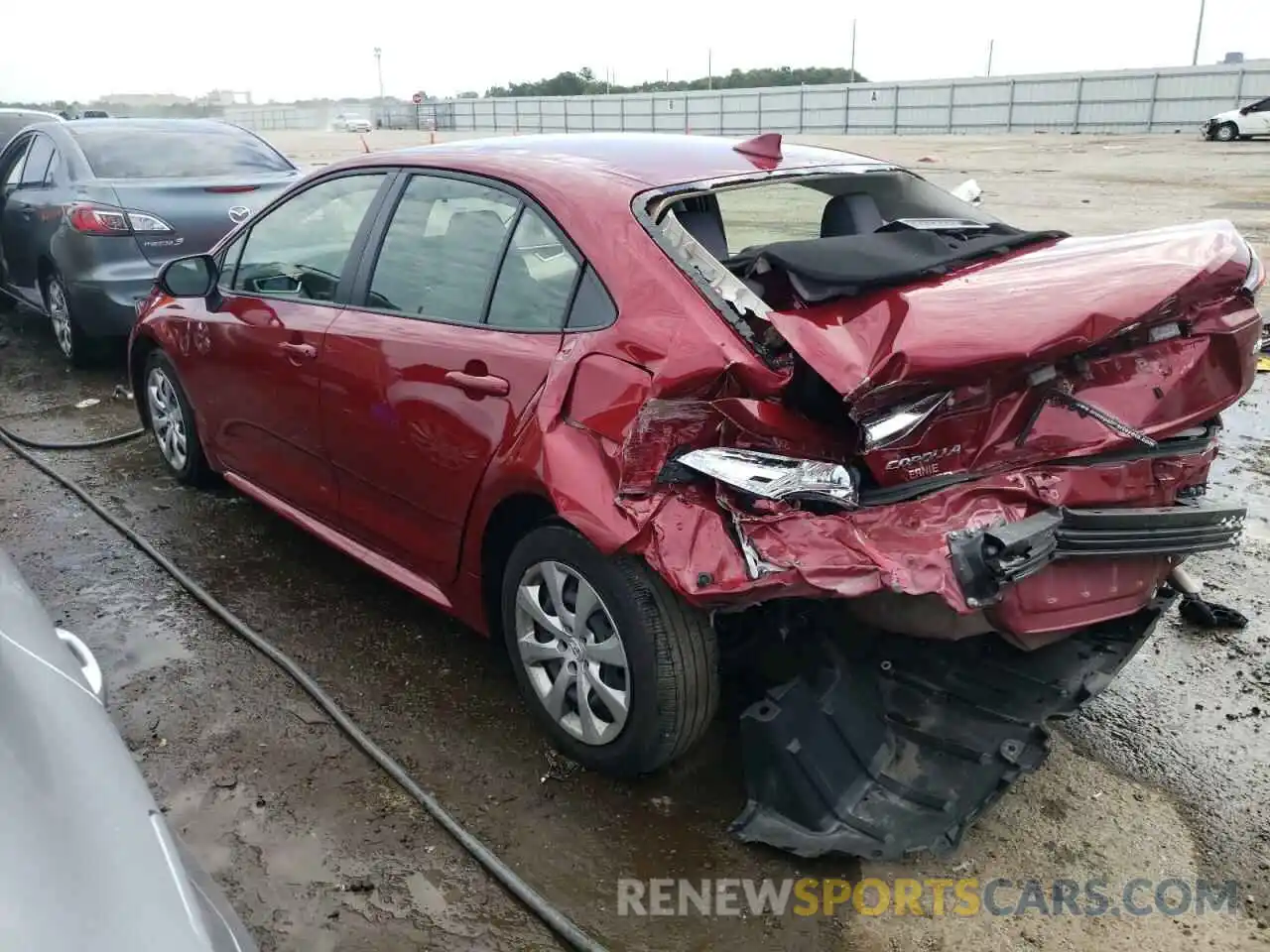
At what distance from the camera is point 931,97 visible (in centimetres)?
4350

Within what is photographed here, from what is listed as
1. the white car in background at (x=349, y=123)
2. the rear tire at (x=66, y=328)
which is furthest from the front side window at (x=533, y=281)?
the white car in background at (x=349, y=123)

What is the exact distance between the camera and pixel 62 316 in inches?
293

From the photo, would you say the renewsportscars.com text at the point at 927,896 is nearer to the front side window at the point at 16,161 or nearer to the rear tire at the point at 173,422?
the rear tire at the point at 173,422

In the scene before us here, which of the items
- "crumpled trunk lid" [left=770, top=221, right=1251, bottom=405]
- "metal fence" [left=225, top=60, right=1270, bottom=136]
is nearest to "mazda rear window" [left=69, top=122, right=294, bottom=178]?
"crumpled trunk lid" [left=770, top=221, right=1251, bottom=405]

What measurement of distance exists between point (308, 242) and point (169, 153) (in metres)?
4.37

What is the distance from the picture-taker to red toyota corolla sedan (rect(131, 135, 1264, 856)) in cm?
244

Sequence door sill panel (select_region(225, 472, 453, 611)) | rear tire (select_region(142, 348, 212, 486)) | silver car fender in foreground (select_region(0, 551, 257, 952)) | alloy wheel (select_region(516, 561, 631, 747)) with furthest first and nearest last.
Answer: rear tire (select_region(142, 348, 212, 486))
door sill panel (select_region(225, 472, 453, 611))
alloy wheel (select_region(516, 561, 631, 747))
silver car fender in foreground (select_region(0, 551, 257, 952))

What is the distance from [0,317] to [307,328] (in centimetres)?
785

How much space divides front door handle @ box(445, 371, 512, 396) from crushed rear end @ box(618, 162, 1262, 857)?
20.9 inches

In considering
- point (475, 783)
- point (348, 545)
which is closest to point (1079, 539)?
point (475, 783)

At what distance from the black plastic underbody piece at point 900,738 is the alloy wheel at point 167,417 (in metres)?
3.44

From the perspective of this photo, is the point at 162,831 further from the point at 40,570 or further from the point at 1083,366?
the point at 40,570

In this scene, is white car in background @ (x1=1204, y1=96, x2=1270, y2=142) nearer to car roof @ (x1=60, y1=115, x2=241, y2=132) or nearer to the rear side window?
car roof @ (x1=60, y1=115, x2=241, y2=132)

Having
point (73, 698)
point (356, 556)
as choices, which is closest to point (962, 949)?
point (73, 698)
